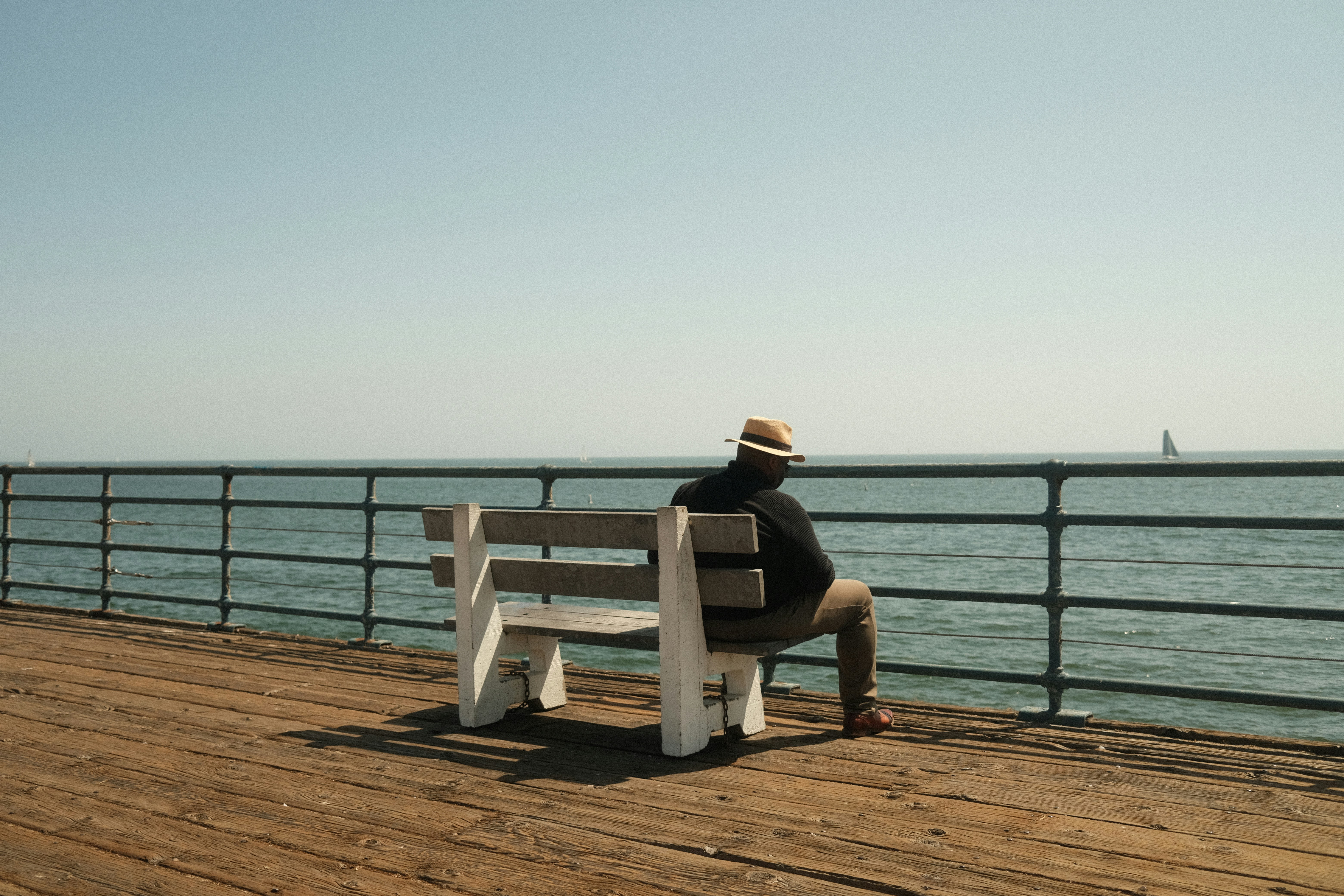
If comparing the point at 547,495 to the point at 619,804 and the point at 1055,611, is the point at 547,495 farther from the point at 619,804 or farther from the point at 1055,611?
the point at 619,804

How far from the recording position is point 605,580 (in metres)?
4.61

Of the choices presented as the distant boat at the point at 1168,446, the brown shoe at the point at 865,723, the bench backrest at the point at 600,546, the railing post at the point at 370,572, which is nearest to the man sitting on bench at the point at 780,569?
the brown shoe at the point at 865,723

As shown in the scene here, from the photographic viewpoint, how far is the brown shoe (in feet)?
15.5

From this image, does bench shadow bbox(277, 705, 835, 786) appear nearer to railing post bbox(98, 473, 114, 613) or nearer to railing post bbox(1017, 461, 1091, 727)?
railing post bbox(1017, 461, 1091, 727)

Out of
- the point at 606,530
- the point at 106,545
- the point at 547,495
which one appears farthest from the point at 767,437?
the point at 106,545

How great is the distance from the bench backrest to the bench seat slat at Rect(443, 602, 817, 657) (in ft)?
0.48

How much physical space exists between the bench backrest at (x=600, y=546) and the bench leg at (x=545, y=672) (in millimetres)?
327

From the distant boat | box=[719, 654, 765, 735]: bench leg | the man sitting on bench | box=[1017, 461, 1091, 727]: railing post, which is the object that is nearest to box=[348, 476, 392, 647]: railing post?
the man sitting on bench

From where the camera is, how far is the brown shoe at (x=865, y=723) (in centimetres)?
473

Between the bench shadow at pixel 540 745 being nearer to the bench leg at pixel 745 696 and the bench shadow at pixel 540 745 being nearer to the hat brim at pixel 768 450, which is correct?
the bench leg at pixel 745 696

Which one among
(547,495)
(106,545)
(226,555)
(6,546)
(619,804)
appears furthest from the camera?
(6,546)

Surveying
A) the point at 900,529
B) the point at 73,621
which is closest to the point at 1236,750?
the point at 73,621

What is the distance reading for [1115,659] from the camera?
2053cm

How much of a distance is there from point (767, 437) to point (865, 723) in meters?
1.35
